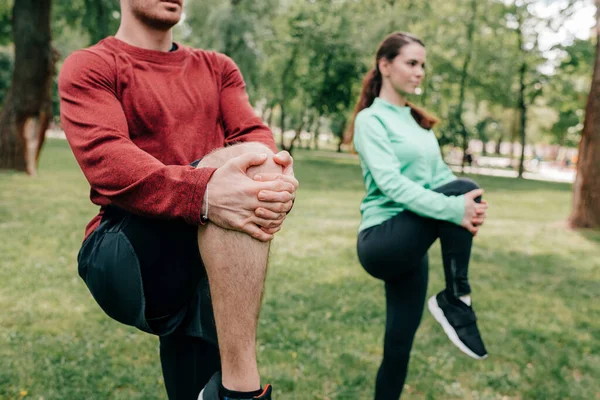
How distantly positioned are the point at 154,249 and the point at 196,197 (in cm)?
32

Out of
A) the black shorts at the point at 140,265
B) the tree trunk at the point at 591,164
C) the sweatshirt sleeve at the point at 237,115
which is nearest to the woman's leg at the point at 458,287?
the sweatshirt sleeve at the point at 237,115

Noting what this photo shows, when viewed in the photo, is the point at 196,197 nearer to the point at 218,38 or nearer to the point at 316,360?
the point at 316,360

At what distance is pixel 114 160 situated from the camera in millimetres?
1562

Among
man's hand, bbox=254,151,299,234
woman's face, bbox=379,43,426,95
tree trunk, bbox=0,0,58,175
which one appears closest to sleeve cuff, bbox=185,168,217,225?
man's hand, bbox=254,151,299,234

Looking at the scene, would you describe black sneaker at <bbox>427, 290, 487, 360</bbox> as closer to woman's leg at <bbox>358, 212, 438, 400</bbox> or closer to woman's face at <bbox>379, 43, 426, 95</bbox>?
woman's leg at <bbox>358, 212, 438, 400</bbox>

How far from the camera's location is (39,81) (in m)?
14.4

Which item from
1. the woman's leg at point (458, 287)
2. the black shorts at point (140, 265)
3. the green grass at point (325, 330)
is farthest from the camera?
the green grass at point (325, 330)

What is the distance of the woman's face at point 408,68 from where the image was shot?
3.11 m

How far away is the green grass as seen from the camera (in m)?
3.56

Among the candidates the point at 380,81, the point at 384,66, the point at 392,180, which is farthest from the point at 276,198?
the point at 380,81

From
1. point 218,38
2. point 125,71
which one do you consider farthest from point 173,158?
point 218,38

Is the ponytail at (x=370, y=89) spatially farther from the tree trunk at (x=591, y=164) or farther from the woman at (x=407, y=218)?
the tree trunk at (x=591, y=164)

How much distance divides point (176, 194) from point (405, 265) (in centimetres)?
156

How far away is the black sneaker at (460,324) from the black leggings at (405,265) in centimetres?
8
